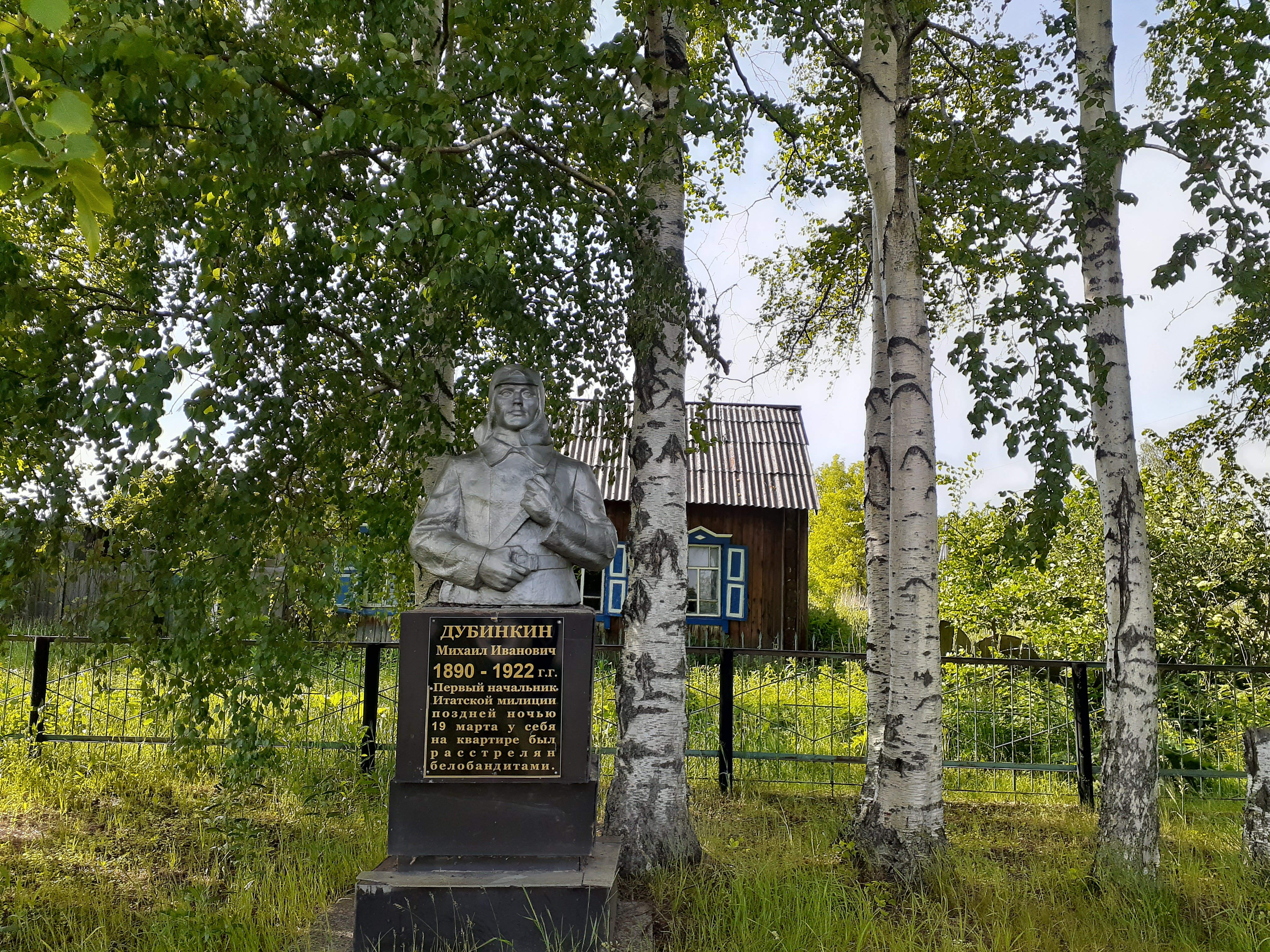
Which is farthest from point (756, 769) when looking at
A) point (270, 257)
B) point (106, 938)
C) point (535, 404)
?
point (270, 257)

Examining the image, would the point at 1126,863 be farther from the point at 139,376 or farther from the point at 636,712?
the point at 139,376

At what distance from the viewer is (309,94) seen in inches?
153

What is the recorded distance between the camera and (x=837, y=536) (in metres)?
30.8

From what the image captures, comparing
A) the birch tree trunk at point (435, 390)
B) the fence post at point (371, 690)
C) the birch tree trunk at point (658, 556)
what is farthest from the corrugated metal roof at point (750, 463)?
the birch tree trunk at point (658, 556)

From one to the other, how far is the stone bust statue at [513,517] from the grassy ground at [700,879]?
5.32 ft

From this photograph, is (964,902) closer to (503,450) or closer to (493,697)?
(493,697)

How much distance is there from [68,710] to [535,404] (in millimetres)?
6856

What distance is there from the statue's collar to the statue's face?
7 cm

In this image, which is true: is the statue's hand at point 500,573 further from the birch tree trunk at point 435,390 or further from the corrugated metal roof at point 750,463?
the corrugated metal roof at point 750,463

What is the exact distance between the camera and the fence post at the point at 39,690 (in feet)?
22.8

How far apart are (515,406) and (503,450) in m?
0.23

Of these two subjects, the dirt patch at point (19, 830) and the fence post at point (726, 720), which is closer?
the dirt patch at point (19, 830)

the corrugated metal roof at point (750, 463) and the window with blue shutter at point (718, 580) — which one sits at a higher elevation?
the corrugated metal roof at point (750, 463)

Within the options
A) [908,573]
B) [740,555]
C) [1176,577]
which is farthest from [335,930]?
[740,555]
